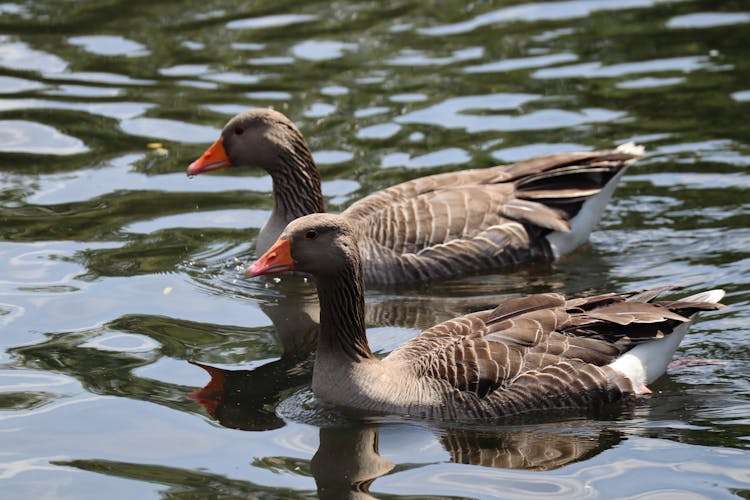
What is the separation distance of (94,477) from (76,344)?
2.25 metres

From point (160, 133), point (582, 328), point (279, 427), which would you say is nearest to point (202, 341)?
point (279, 427)

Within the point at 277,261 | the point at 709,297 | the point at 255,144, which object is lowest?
the point at 709,297

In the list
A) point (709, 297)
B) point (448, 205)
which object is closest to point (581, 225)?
point (448, 205)

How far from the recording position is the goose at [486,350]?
343 inches

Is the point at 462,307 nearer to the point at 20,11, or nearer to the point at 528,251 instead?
the point at 528,251

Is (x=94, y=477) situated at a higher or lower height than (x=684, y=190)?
lower

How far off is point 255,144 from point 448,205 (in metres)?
1.92

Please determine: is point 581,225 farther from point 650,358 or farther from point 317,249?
point 317,249

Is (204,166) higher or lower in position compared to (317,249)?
higher

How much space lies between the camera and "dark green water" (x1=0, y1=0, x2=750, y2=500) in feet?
26.5

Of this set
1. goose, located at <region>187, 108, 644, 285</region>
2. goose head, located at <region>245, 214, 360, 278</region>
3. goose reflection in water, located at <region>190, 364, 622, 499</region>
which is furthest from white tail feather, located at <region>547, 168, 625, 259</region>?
goose reflection in water, located at <region>190, 364, 622, 499</region>

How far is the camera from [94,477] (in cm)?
793

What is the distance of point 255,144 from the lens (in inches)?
482

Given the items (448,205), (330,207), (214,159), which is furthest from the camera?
(330,207)
